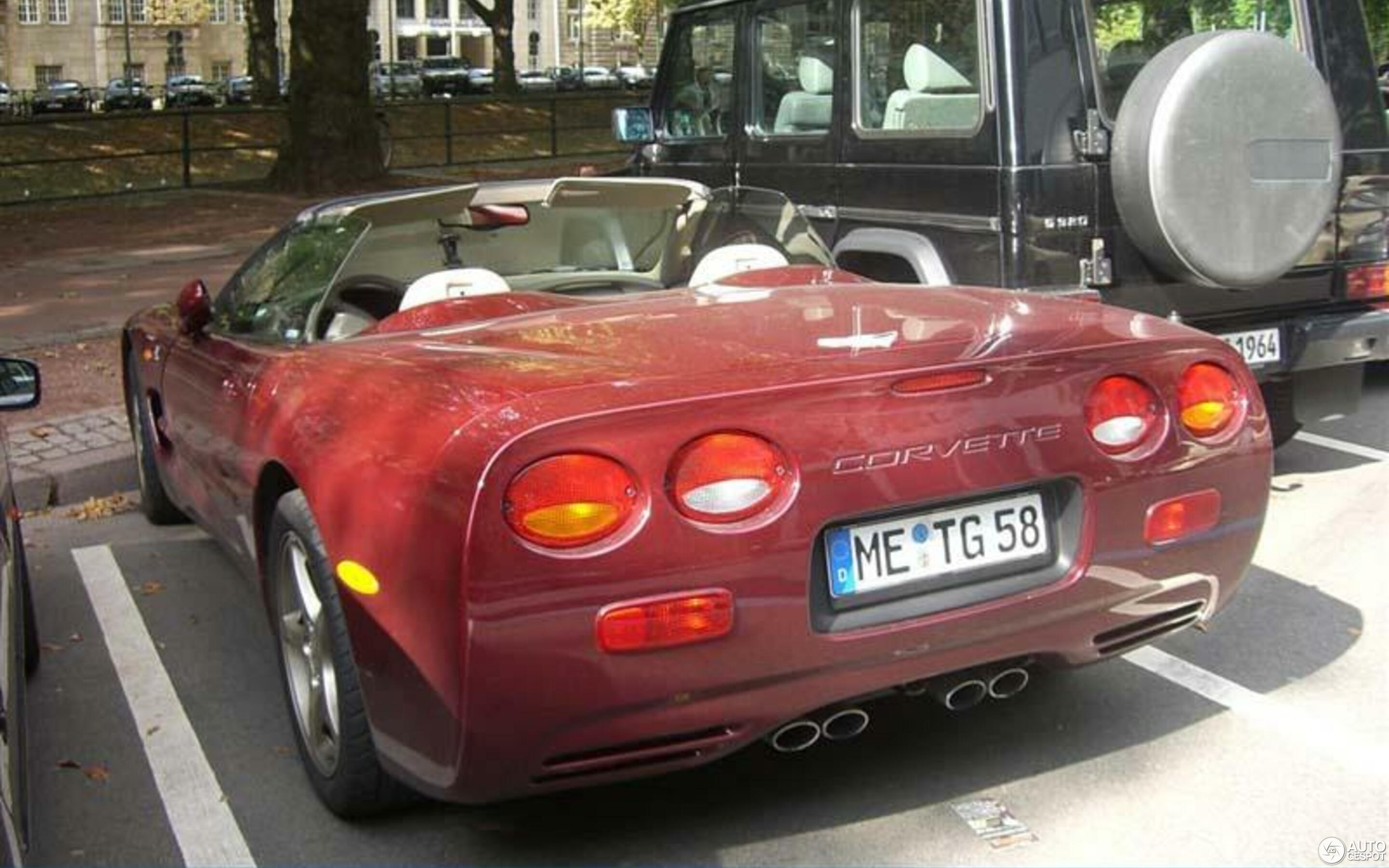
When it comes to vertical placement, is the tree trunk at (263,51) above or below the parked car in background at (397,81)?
below

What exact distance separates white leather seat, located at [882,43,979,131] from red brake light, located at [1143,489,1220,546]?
2491mm

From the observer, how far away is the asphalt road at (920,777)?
3244 mm

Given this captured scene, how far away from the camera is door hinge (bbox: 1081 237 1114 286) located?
5367mm

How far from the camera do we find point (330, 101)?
773 inches

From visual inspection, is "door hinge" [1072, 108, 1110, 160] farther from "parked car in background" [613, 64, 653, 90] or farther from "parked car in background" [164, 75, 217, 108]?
"parked car in background" [164, 75, 217, 108]

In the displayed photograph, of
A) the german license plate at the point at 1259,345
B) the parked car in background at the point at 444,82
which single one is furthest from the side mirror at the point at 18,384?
Result: the parked car in background at the point at 444,82

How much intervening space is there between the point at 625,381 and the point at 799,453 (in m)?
0.38

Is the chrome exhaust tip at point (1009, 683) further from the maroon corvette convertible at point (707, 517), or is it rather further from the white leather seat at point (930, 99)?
the white leather seat at point (930, 99)

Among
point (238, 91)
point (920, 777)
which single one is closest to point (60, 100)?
point (238, 91)

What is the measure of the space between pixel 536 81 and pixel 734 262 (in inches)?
2681

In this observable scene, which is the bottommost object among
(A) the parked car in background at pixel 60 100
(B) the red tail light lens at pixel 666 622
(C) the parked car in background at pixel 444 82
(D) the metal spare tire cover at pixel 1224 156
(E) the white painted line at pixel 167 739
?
(E) the white painted line at pixel 167 739

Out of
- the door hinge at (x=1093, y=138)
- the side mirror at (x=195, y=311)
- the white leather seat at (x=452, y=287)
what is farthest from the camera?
the door hinge at (x=1093, y=138)

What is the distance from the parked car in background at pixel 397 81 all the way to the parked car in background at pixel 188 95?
5758 millimetres

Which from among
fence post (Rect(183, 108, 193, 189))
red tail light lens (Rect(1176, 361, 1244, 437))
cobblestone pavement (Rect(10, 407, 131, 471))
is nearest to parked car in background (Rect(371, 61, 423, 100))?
fence post (Rect(183, 108, 193, 189))
